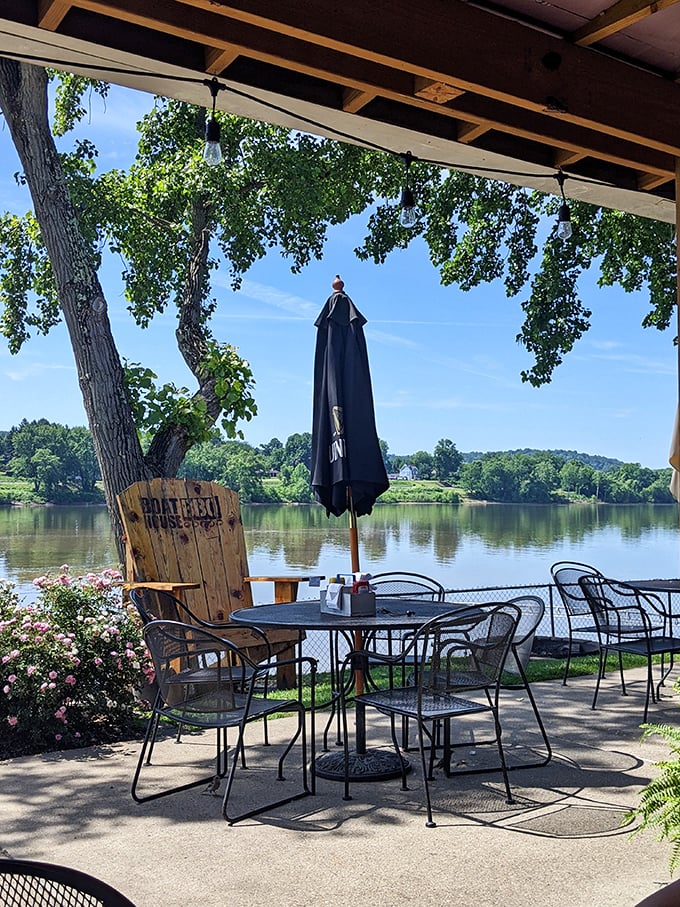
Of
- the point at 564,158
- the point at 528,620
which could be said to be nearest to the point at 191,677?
the point at 528,620

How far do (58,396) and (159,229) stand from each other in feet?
271

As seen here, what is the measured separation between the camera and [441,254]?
13250mm

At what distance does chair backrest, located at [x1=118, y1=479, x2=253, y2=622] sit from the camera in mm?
6371

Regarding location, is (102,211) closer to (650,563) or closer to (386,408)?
(650,563)

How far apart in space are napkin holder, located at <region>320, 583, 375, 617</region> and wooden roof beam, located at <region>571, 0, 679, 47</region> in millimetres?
2512

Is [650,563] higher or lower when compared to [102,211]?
lower

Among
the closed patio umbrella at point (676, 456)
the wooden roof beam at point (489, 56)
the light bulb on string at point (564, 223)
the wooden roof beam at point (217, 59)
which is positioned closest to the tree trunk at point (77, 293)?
the light bulb on string at point (564, 223)

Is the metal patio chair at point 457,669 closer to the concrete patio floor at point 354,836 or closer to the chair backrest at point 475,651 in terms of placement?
the chair backrest at point 475,651

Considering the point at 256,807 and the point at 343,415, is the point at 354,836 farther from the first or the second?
the point at 343,415

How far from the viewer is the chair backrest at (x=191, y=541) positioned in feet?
20.9

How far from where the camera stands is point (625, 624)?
6.48 m

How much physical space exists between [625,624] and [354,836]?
3.45 meters

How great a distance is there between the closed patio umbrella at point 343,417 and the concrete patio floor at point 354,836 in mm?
1381

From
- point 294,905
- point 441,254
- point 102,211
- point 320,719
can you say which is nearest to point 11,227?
point 102,211
